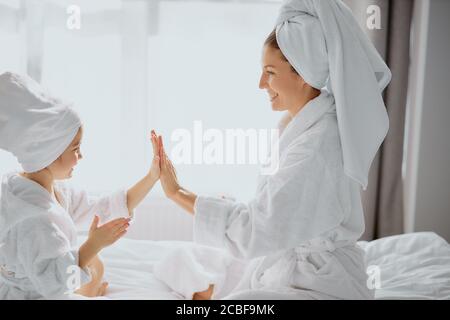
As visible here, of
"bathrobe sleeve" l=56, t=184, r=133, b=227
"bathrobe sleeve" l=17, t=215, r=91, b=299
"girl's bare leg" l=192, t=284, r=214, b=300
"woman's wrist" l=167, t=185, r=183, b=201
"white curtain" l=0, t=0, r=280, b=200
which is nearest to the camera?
"bathrobe sleeve" l=17, t=215, r=91, b=299

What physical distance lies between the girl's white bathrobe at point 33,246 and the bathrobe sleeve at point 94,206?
216 mm

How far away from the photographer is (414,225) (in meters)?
2.30

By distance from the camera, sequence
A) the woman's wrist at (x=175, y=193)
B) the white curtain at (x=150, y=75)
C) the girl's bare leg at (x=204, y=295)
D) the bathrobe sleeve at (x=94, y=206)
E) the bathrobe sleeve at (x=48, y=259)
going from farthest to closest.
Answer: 1. the white curtain at (x=150, y=75)
2. the bathrobe sleeve at (x=94, y=206)
3. the girl's bare leg at (x=204, y=295)
4. the woman's wrist at (x=175, y=193)
5. the bathrobe sleeve at (x=48, y=259)

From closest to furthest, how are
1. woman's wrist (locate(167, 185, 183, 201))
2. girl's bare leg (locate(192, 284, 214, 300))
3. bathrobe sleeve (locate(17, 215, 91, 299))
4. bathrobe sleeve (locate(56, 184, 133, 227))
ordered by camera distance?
bathrobe sleeve (locate(17, 215, 91, 299)) → woman's wrist (locate(167, 185, 183, 201)) → girl's bare leg (locate(192, 284, 214, 300)) → bathrobe sleeve (locate(56, 184, 133, 227))

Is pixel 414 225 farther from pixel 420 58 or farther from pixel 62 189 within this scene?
pixel 62 189

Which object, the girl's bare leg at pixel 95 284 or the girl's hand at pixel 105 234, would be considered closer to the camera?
the girl's hand at pixel 105 234

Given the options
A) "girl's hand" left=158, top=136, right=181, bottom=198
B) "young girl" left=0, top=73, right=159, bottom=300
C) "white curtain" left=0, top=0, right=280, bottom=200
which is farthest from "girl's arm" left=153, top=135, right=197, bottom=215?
"white curtain" left=0, top=0, right=280, bottom=200

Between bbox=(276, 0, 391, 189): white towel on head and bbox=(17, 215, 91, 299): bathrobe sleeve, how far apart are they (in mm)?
722

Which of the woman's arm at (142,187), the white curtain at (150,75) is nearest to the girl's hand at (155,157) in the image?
the woman's arm at (142,187)

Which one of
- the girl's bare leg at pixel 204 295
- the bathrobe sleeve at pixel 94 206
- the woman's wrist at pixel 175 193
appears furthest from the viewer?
the bathrobe sleeve at pixel 94 206

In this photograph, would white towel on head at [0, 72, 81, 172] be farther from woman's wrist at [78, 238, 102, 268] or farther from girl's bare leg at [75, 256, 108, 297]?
girl's bare leg at [75, 256, 108, 297]

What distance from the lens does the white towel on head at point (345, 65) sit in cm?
122

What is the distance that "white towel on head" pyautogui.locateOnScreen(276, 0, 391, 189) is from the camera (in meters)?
1.22

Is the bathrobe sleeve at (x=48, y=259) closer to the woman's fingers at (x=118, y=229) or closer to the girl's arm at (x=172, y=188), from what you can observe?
the woman's fingers at (x=118, y=229)
